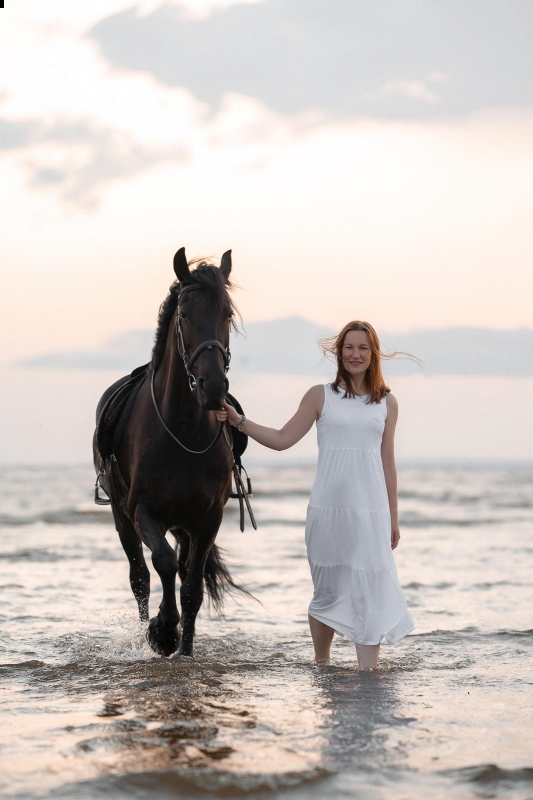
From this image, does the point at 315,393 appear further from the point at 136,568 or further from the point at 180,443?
the point at 136,568

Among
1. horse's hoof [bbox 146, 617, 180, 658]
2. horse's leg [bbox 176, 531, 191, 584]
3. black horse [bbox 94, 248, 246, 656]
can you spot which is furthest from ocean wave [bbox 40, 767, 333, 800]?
horse's leg [bbox 176, 531, 191, 584]

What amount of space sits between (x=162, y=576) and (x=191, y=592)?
601 millimetres

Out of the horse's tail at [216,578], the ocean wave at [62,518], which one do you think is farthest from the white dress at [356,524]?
the ocean wave at [62,518]

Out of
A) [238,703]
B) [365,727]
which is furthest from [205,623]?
[365,727]

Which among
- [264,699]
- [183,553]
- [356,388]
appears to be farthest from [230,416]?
[183,553]

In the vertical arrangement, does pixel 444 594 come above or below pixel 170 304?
below

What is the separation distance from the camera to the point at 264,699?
195 inches

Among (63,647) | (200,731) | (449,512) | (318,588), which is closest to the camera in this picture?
(200,731)

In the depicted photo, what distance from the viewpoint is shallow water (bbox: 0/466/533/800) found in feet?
11.6

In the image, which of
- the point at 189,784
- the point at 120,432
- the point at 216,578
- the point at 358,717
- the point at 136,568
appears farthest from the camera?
the point at 216,578

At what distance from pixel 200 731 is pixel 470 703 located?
1589mm

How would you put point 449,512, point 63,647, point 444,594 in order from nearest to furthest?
point 63,647 → point 444,594 → point 449,512

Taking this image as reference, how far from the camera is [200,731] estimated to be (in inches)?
162

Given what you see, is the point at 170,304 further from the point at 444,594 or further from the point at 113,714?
the point at 444,594
